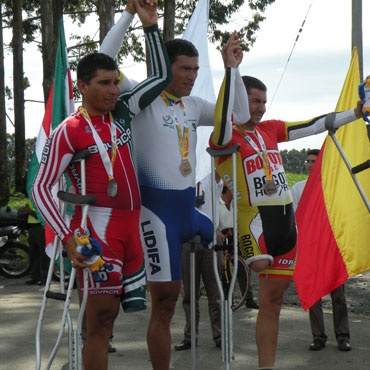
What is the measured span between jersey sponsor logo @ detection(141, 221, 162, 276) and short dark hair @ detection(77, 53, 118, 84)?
3.09 feet

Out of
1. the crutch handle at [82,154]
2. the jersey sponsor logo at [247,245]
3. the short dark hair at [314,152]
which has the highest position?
the short dark hair at [314,152]

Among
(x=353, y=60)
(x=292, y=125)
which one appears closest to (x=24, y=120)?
(x=353, y=60)

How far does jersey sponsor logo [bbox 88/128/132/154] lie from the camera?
3.86 metres

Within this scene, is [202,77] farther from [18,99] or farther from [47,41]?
[18,99]

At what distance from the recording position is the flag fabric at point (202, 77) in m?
6.60

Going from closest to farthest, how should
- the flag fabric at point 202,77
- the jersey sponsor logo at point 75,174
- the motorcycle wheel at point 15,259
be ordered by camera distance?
1. the jersey sponsor logo at point 75,174
2. the flag fabric at point 202,77
3. the motorcycle wheel at point 15,259

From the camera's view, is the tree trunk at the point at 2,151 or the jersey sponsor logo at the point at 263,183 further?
the tree trunk at the point at 2,151

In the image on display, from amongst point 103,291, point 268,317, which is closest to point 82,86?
point 103,291

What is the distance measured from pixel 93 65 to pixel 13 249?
32.7 ft

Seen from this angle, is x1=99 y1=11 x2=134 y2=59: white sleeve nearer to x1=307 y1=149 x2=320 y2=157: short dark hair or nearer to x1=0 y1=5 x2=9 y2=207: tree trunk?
x1=307 y1=149 x2=320 y2=157: short dark hair

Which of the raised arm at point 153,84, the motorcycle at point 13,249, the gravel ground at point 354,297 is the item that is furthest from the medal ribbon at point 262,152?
the motorcycle at point 13,249

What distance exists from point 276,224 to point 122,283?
4.06ft

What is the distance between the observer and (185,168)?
429 centimetres

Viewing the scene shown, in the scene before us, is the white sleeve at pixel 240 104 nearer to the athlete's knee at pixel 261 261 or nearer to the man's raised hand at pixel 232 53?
the man's raised hand at pixel 232 53
